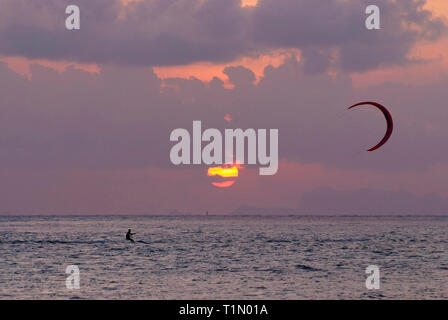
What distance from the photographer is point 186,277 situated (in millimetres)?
42469

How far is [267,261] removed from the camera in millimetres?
54625
